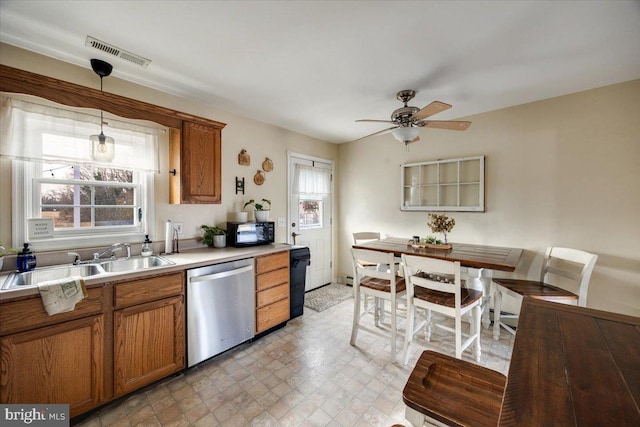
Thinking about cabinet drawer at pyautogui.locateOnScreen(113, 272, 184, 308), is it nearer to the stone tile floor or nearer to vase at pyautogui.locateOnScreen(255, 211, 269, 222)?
the stone tile floor

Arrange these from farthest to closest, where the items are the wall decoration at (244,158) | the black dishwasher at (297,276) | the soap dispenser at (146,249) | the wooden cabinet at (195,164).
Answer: the wall decoration at (244,158) < the black dishwasher at (297,276) < the wooden cabinet at (195,164) < the soap dispenser at (146,249)

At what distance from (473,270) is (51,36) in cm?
378

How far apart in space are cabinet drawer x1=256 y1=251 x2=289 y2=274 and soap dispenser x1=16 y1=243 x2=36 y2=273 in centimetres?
162

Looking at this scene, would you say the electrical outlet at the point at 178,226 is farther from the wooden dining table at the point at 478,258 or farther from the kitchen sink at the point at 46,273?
the wooden dining table at the point at 478,258

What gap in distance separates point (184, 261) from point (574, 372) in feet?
7.73

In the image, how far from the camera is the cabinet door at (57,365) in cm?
144

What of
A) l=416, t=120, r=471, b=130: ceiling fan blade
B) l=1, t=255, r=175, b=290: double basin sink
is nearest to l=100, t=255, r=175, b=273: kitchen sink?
l=1, t=255, r=175, b=290: double basin sink

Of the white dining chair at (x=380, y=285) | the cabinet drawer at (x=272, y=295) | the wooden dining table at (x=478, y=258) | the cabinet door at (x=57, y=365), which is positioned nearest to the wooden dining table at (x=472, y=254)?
the wooden dining table at (x=478, y=258)

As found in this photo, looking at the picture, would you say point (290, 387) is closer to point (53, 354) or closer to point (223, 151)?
point (53, 354)

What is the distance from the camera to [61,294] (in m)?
1.53

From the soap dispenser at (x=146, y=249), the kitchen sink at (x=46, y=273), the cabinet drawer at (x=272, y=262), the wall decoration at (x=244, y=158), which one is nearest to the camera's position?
the kitchen sink at (x=46, y=273)

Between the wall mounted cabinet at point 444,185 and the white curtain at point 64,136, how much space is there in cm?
317

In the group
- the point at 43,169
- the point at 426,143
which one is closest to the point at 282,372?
the point at 43,169

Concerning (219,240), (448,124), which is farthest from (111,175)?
(448,124)
